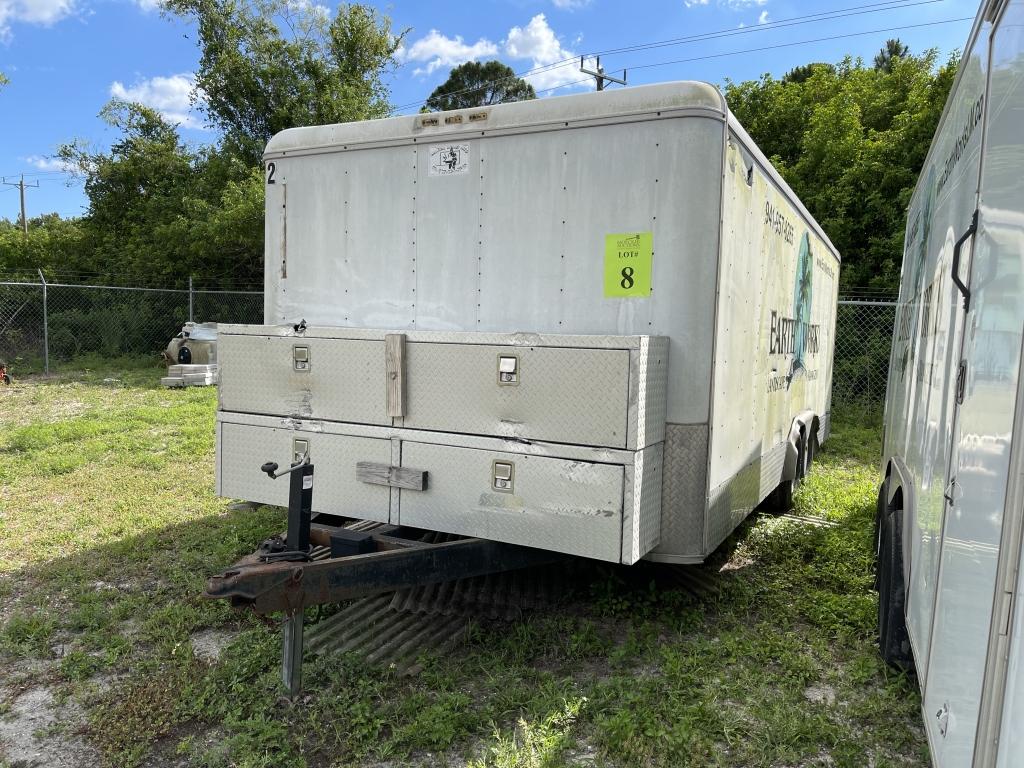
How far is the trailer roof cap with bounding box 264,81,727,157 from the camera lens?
3.51 metres

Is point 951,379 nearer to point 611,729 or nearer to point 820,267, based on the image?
point 611,729

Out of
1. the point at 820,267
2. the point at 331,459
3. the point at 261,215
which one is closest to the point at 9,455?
the point at 331,459

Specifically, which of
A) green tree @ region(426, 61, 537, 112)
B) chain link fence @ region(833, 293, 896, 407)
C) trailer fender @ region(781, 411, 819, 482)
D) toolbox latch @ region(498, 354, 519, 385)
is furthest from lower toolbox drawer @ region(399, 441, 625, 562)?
green tree @ region(426, 61, 537, 112)

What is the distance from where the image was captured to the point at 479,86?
132 ft

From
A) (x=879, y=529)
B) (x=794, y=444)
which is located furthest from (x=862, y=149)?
(x=879, y=529)

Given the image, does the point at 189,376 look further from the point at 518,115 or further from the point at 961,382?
the point at 961,382

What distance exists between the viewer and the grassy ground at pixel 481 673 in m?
3.03

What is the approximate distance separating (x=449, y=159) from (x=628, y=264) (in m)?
1.18

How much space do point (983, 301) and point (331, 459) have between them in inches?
119

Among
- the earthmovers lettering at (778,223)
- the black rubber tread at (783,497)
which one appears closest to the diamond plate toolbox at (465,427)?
the earthmovers lettering at (778,223)

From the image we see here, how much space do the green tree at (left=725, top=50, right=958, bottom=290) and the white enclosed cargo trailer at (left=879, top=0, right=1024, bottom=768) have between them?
1249 centimetres

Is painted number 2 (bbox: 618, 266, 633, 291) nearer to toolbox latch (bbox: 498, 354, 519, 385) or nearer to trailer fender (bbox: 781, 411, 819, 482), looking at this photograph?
toolbox latch (bbox: 498, 354, 519, 385)

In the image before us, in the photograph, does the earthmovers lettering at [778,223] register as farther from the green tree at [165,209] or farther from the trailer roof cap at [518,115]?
the green tree at [165,209]

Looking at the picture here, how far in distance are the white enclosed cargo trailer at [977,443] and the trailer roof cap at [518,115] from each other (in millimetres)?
1148
